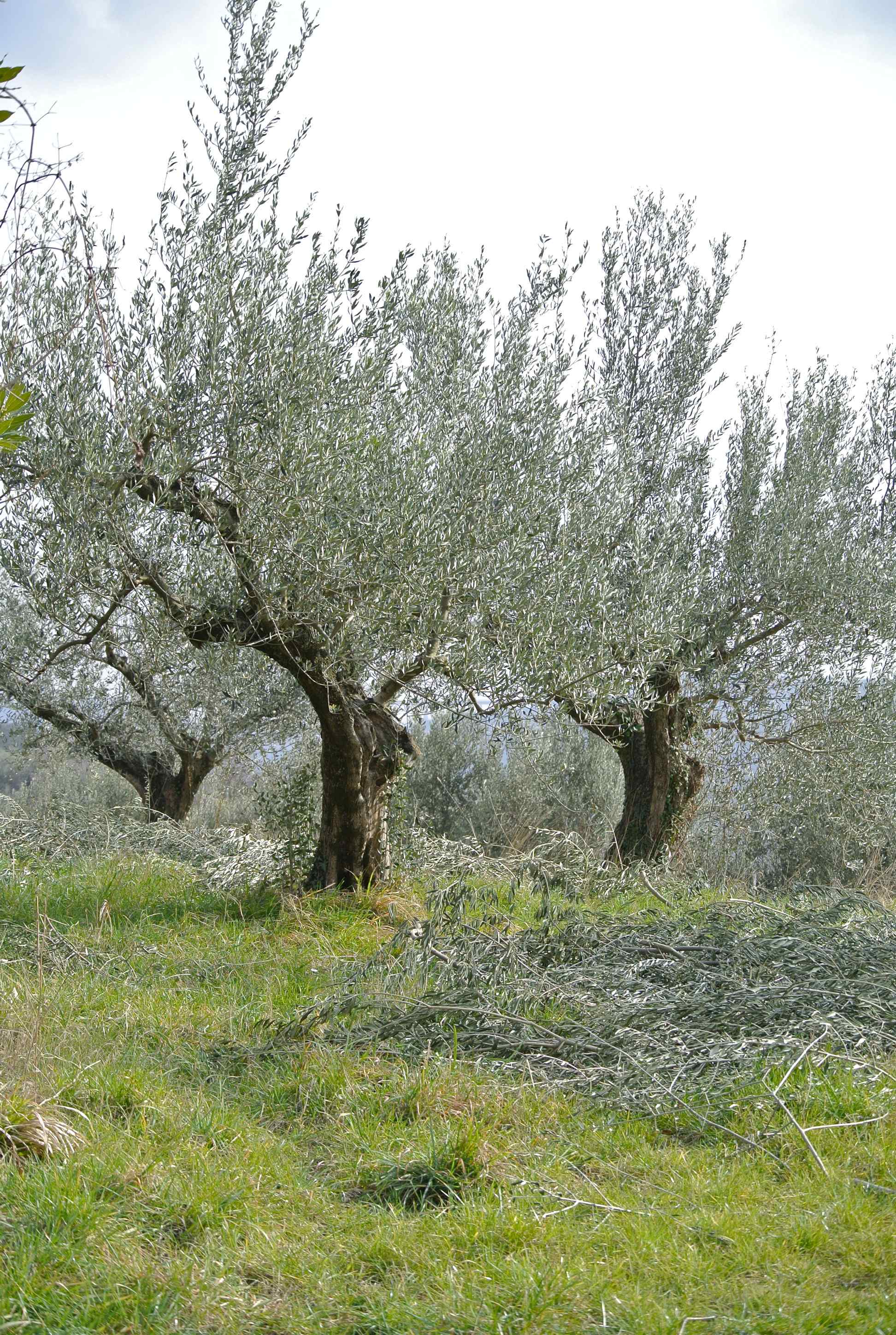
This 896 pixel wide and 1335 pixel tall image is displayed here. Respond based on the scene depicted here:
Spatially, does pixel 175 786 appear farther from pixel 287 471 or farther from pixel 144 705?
pixel 287 471

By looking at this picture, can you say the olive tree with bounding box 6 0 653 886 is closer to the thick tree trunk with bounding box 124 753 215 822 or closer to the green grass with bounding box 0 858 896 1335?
the green grass with bounding box 0 858 896 1335

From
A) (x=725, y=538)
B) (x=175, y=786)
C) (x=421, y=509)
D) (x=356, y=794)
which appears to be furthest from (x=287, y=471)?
(x=175, y=786)

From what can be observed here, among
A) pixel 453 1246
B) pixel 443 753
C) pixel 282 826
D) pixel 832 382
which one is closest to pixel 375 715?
pixel 282 826

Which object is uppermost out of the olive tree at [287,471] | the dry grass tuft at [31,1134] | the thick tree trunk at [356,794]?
the olive tree at [287,471]

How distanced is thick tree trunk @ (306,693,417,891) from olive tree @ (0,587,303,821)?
3233 millimetres

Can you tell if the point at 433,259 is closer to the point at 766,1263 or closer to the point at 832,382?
the point at 832,382

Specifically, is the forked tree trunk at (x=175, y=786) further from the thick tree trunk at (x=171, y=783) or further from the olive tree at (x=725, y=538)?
the olive tree at (x=725, y=538)

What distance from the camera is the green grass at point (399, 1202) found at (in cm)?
281

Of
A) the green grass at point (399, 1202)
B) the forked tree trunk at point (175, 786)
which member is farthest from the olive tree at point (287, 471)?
the forked tree trunk at point (175, 786)

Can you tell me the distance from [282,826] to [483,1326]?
6.45 m

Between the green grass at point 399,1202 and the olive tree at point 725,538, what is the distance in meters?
5.81

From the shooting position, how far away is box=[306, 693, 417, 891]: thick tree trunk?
337 inches

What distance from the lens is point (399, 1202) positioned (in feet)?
11.7

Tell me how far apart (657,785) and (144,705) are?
672 cm
